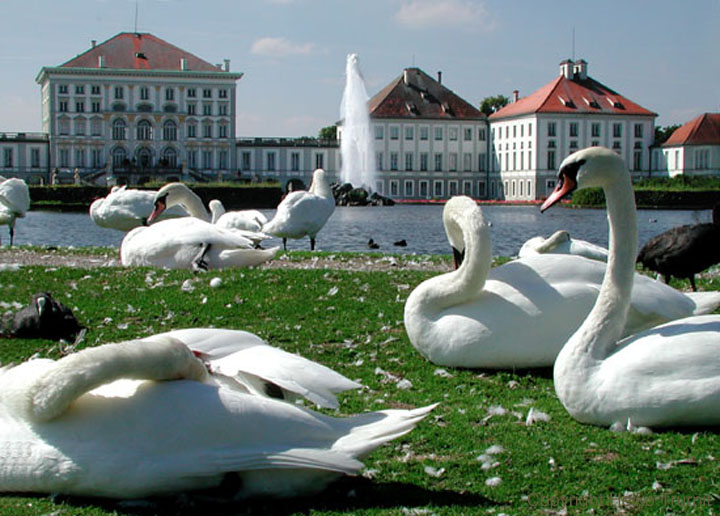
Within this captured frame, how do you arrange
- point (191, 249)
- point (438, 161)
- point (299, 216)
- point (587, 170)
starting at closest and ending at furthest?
point (587, 170)
point (191, 249)
point (299, 216)
point (438, 161)

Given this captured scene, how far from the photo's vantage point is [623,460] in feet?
14.4

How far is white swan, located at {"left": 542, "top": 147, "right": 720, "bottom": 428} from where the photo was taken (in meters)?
4.68

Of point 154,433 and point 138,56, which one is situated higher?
point 138,56

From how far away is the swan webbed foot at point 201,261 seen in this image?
11.2 metres

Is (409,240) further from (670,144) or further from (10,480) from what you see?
(670,144)

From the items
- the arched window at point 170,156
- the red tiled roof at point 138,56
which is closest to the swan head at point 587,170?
the arched window at point 170,156

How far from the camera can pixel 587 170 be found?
5066 millimetres

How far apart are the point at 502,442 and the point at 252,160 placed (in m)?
113

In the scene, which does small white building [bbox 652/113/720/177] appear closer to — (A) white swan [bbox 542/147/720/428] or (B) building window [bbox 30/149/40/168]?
(B) building window [bbox 30/149/40/168]

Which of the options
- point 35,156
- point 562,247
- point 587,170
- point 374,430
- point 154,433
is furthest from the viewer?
→ point 35,156

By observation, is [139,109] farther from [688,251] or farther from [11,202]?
[688,251]

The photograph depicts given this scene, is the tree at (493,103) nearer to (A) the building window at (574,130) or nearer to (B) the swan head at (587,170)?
(A) the building window at (574,130)

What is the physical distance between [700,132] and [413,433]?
375 feet

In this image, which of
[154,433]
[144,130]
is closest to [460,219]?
[154,433]
